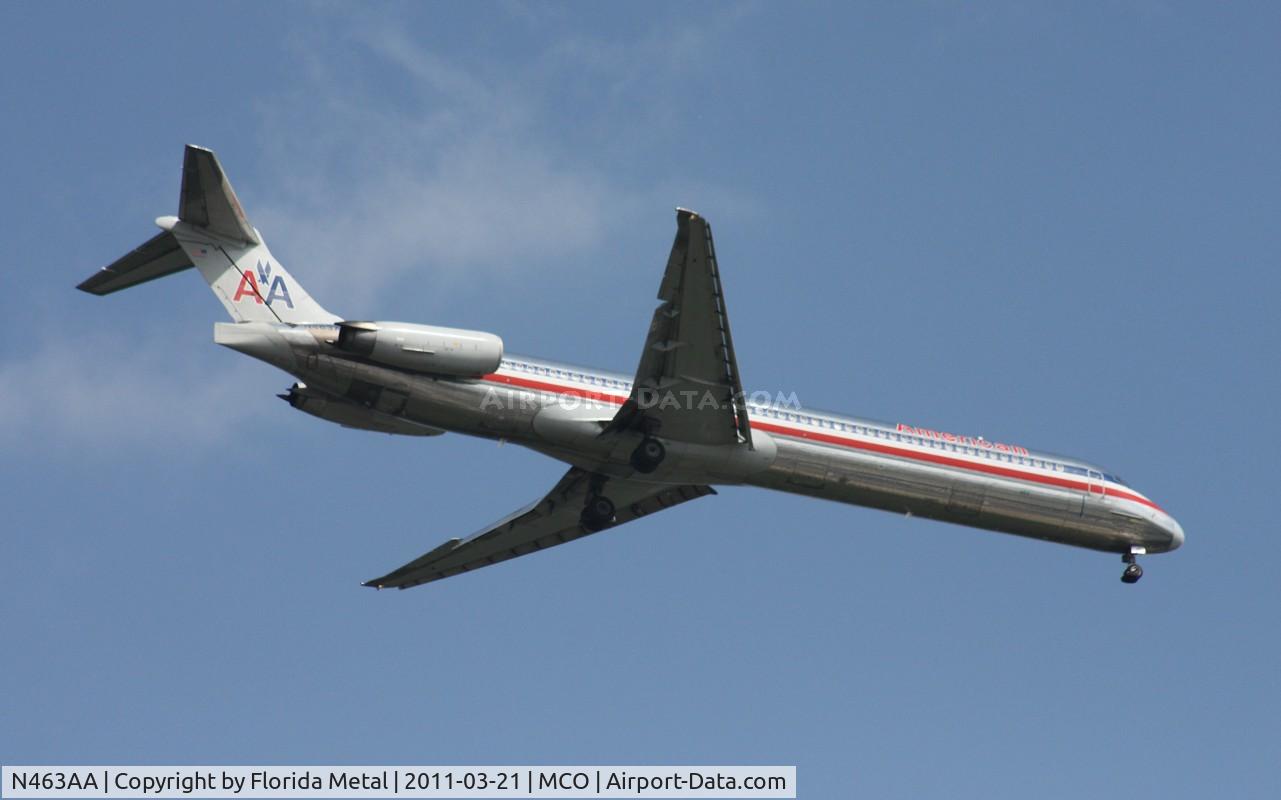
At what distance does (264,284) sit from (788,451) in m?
10.2

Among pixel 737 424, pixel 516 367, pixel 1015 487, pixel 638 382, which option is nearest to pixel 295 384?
pixel 516 367

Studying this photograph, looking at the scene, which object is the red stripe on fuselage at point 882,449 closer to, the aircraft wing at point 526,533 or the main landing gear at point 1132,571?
the main landing gear at point 1132,571

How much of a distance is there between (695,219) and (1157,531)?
14.8 meters

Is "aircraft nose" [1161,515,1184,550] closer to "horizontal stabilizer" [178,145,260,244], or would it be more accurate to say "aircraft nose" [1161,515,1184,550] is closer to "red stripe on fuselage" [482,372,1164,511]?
"red stripe on fuselage" [482,372,1164,511]

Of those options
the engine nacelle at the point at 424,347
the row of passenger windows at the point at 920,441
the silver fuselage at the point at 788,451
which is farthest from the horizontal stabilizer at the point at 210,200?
the row of passenger windows at the point at 920,441

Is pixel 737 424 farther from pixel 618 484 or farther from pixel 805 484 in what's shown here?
pixel 618 484

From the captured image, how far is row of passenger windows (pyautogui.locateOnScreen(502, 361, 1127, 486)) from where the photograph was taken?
28.5m

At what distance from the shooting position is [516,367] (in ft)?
92.0

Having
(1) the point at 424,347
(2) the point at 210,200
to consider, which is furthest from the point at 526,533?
(2) the point at 210,200

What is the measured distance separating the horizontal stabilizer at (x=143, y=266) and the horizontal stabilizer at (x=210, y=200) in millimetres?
630

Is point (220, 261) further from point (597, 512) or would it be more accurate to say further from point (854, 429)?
point (854, 429)

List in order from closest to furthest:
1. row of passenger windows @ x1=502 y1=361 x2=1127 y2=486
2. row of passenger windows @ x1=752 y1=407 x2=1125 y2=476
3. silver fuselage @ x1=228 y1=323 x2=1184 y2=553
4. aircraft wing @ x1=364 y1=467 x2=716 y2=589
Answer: silver fuselage @ x1=228 y1=323 x2=1184 y2=553 → row of passenger windows @ x1=502 y1=361 x2=1127 y2=486 → row of passenger windows @ x1=752 y1=407 x2=1125 y2=476 → aircraft wing @ x1=364 y1=467 x2=716 y2=589

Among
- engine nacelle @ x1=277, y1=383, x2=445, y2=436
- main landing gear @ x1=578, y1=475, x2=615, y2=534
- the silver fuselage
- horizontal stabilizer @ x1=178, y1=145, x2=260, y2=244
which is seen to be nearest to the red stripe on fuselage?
the silver fuselage

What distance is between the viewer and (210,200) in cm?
2689
